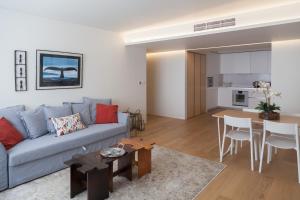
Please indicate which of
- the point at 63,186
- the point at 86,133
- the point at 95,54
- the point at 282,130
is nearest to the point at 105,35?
the point at 95,54

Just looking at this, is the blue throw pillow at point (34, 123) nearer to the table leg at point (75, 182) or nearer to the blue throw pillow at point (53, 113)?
the blue throw pillow at point (53, 113)

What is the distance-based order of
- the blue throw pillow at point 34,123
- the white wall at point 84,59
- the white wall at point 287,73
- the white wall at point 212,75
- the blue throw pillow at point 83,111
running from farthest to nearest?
the white wall at point 212,75, the white wall at point 287,73, the blue throw pillow at point 83,111, the white wall at point 84,59, the blue throw pillow at point 34,123

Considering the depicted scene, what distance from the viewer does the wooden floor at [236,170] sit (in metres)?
2.48

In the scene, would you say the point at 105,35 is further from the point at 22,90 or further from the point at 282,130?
the point at 282,130

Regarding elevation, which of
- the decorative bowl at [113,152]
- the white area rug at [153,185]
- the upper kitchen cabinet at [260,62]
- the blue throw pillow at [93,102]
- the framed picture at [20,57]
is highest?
the upper kitchen cabinet at [260,62]

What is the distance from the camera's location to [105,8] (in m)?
3.27

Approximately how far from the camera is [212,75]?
26.3ft

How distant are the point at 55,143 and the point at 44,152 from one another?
183mm

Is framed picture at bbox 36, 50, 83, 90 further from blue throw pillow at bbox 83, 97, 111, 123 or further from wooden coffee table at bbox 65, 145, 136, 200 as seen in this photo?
wooden coffee table at bbox 65, 145, 136, 200

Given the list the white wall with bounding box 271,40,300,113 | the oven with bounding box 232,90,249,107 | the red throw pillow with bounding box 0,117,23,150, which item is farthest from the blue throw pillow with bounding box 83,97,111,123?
the oven with bounding box 232,90,249,107

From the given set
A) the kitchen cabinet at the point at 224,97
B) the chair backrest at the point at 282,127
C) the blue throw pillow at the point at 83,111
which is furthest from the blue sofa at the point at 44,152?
the kitchen cabinet at the point at 224,97

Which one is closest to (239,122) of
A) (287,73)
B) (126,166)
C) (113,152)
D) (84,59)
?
(126,166)

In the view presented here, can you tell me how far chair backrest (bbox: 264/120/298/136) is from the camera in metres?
2.65

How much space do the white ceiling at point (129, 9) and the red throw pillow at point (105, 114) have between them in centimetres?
163
